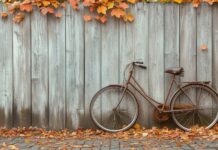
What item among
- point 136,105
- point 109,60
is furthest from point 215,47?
point 109,60

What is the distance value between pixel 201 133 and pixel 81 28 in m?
2.59

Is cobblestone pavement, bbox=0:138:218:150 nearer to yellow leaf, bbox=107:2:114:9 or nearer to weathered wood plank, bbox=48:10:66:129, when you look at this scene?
weathered wood plank, bbox=48:10:66:129

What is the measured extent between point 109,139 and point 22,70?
1.93 meters

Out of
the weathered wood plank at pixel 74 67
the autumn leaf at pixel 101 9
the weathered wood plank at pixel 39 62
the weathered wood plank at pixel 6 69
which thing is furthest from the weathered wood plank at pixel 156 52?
the weathered wood plank at pixel 6 69

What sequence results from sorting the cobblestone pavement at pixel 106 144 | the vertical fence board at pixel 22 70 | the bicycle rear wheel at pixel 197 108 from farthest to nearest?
the vertical fence board at pixel 22 70 → the bicycle rear wheel at pixel 197 108 → the cobblestone pavement at pixel 106 144

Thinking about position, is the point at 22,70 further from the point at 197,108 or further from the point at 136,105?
the point at 197,108

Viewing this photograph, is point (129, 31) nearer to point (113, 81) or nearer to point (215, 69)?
point (113, 81)

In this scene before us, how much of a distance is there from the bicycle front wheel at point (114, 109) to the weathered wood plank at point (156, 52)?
0.43m

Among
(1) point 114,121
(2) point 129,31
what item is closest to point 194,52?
(2) point 129,31

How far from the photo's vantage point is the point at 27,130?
821 centimetres

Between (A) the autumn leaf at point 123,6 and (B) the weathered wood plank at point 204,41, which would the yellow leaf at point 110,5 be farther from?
(B) the weathered wood plank at point 204,41

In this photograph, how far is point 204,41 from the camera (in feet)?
26.8

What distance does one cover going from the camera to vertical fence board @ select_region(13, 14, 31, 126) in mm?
8242

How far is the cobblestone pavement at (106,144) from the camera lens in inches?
270
